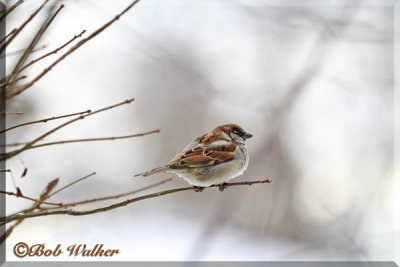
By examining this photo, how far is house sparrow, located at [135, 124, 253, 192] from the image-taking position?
1.86m

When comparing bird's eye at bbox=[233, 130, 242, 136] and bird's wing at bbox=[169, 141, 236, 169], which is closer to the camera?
bird's wing at bbox=[169, 141, 236, 169]

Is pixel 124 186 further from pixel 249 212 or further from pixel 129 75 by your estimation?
pixel 129 75

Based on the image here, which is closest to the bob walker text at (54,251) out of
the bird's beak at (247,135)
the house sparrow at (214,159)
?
the house sparrow at (214,159)

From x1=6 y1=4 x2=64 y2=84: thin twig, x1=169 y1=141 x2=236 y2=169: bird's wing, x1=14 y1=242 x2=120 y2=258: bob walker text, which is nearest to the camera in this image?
x1=6 y1=4 x2=64 y2=84: thin twig

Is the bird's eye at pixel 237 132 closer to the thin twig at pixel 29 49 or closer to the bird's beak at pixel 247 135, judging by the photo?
the bird's beak at pixel 247 135

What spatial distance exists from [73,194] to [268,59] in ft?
7.53

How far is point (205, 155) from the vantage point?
76.5 inches

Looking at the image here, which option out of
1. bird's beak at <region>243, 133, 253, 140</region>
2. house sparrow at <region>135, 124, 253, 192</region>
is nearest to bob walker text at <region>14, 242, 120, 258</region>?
house sparrow at <region>135, 124, 253, 192</region>

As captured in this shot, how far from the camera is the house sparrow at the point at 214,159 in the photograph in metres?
1.86

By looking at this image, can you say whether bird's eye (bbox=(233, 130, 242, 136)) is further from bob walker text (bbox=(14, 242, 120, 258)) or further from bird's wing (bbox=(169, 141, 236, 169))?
bob walker text (bbox=(14, 242, 120, 258))

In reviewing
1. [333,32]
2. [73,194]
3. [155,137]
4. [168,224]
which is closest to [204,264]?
[168,224]

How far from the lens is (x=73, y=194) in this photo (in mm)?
2984

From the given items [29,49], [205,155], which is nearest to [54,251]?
[205,155]

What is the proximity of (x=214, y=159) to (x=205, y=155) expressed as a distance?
5 centimetres
